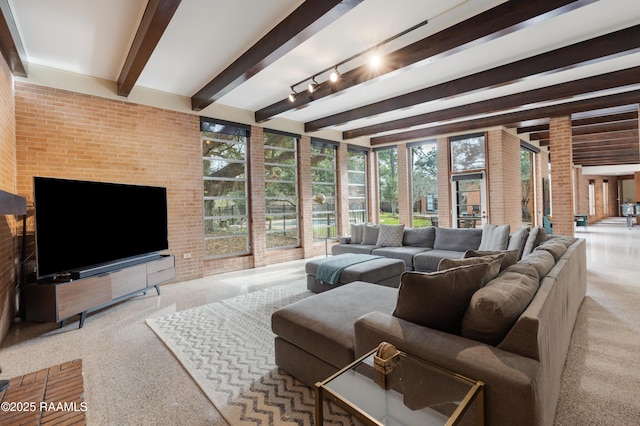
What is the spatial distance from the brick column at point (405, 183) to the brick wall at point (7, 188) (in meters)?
7.53

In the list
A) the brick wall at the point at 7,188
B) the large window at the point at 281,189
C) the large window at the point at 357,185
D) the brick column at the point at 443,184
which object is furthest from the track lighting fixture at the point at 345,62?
the brick column at the point at 443,184

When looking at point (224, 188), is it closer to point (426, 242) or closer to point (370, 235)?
point (370, 235)

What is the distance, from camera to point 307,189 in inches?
277

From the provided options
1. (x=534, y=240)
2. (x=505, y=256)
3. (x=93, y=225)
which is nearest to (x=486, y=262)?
(x=505, y=256)

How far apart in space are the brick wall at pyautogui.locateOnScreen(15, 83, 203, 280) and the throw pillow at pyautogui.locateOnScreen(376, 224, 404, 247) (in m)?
3.29

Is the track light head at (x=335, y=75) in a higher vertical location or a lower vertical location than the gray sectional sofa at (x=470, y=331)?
higher

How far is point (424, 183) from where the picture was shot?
8.13 m

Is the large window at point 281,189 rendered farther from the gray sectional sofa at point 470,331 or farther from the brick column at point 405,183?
the gray sectional sofa at point 470,331

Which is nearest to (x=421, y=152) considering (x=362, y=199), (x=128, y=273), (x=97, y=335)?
(x=362, y=199)

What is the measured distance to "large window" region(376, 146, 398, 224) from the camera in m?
8.63

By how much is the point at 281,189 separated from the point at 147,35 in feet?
13.4

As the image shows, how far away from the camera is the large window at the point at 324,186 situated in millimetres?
7531

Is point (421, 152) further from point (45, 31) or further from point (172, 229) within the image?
point (45, 31)

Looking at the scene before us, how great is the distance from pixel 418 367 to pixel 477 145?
23.4ft
